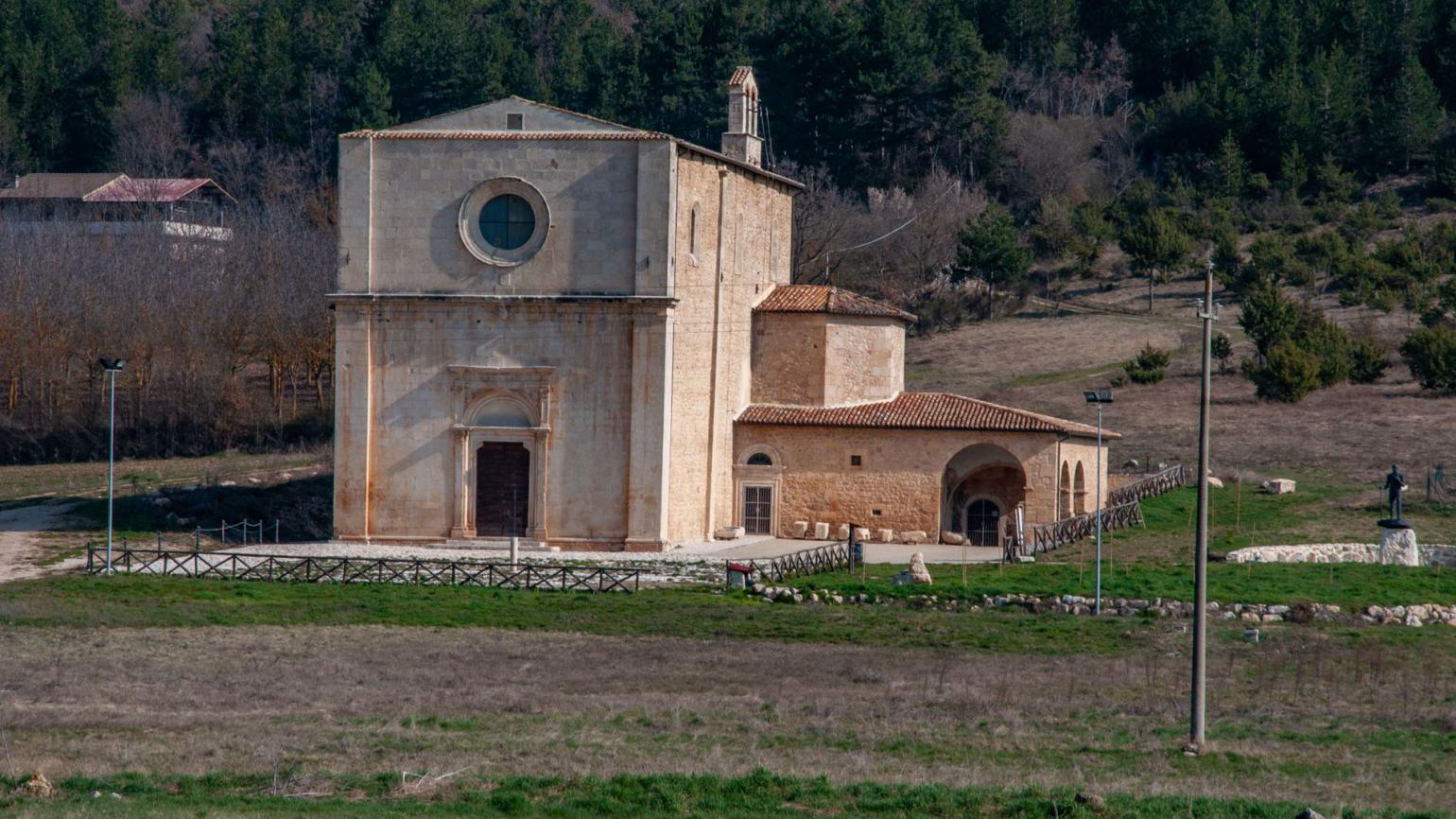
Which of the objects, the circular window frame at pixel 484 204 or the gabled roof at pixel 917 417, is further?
the gabled roof at pixel 917 417

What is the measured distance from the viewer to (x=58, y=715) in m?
24.7

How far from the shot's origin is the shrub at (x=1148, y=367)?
65.1 m

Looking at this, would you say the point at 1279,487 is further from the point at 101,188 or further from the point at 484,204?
the point at 101,188

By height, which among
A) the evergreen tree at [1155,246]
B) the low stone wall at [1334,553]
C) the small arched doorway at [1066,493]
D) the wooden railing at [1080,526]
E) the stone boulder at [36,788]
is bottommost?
the stone boulder at [36,788]

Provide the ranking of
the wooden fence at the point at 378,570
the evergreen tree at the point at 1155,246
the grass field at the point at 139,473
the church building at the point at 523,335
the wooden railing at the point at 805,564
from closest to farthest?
the wooden fence at the point at 378,570 → the wooden railing at the point at 805,564 → the church building at the point at 523,335 → the grass field at the point at 139,473 → the evergreen tree at the point at 1155,246

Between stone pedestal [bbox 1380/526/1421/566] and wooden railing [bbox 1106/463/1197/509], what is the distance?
731 cm

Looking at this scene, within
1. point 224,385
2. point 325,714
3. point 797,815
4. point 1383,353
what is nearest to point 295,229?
point 224,385

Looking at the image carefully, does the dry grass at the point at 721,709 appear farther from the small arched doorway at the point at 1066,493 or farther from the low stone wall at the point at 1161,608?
the small arched doorway at the point at 1066,493

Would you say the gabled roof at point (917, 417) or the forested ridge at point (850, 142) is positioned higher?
the forested ridge at point (850, 142)

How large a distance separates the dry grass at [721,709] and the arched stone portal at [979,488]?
560 inches

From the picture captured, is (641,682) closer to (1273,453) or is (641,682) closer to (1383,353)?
(1273,453)

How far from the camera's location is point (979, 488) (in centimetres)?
4800

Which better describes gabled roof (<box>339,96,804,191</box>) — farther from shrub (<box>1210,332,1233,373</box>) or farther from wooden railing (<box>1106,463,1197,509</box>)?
shrub (<box>1210,332,1233,373</box>)

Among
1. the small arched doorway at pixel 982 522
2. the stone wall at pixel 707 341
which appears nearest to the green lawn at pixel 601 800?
the stone wall at pixel 707 341
